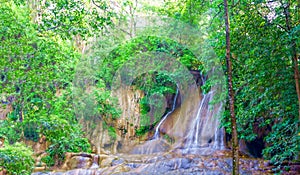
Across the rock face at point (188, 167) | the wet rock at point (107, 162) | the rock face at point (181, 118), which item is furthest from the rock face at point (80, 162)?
the rock face at point (181, 118)

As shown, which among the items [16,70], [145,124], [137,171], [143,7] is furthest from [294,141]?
[143,7]

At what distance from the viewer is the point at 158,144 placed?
10.4m

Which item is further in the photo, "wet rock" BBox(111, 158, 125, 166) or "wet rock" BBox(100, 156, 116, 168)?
"wet rock" BBox(100, 156, 116, 168)

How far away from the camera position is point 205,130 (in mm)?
9461

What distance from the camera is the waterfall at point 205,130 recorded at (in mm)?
8873

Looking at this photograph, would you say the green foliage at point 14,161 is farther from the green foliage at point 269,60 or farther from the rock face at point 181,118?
the rock face at point 181,118

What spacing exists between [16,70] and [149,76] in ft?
24.2

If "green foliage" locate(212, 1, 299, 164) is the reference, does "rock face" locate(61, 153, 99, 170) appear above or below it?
below

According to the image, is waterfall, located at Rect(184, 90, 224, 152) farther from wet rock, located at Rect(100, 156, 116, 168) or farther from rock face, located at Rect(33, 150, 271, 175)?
wet rock, located at Rect(100, 156, 116, 168)

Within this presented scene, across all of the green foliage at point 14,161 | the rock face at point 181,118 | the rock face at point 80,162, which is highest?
the rock face at point 181,118

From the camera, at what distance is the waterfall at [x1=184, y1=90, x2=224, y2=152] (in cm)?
887

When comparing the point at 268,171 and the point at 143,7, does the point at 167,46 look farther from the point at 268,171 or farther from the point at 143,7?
the point at 268,171

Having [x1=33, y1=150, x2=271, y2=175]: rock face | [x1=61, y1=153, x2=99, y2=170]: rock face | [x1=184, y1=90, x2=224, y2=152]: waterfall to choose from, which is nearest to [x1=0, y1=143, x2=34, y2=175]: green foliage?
[x1=33, y1=150, x2=271, y2=175]: rock face

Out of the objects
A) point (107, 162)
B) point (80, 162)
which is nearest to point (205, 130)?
point (107, 162)
